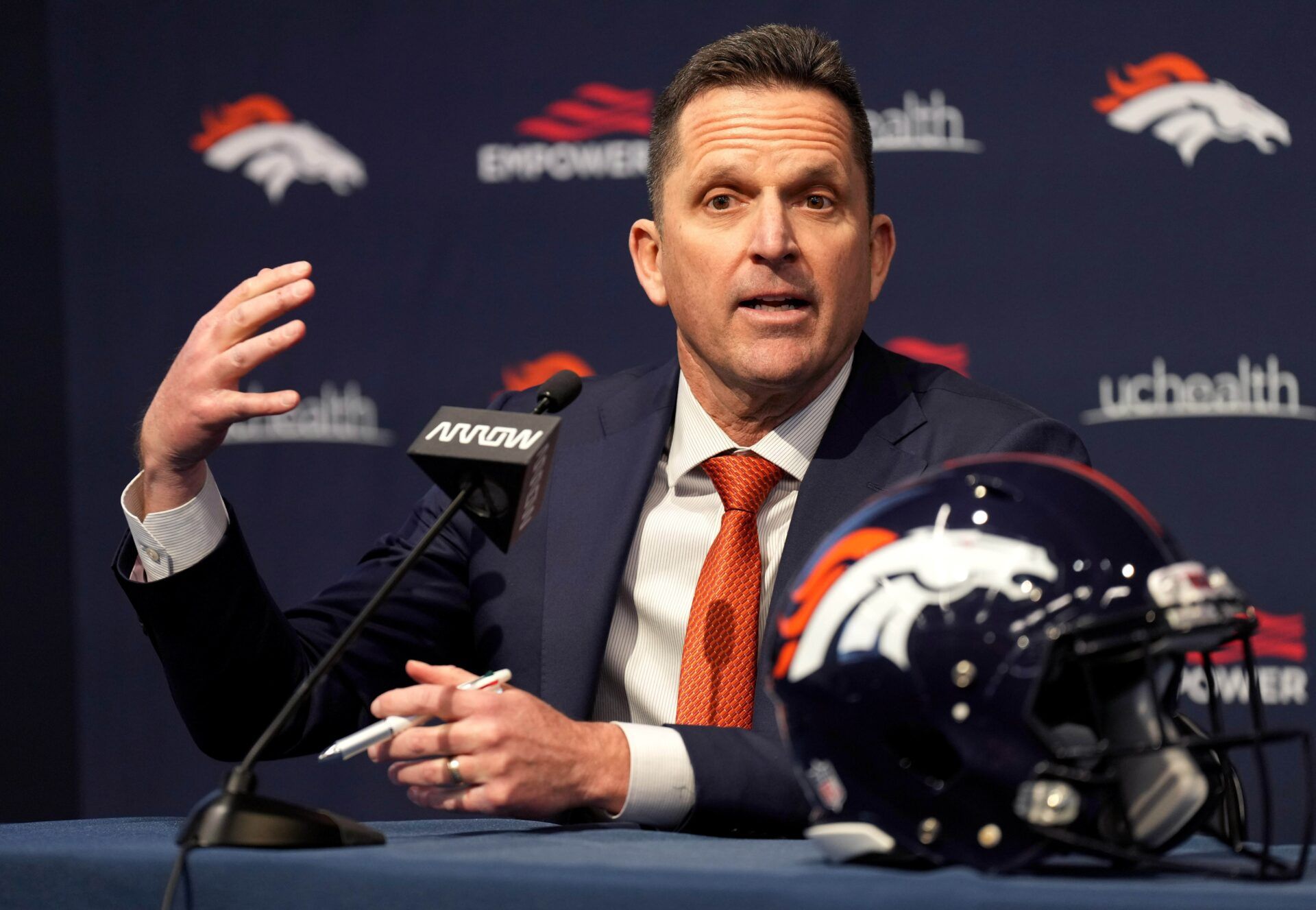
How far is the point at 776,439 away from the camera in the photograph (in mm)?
1933

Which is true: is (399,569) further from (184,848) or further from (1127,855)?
(1127,855)

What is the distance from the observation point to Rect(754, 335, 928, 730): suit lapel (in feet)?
5.75

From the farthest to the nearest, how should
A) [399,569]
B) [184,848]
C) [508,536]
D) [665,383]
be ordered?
[665,383], [508,536], [399,569], [184,848]

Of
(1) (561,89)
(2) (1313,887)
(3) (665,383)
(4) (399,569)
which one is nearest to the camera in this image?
(2) (1313,887)

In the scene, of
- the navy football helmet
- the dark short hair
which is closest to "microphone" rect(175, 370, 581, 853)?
the navy football helmet

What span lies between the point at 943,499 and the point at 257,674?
3.03ft

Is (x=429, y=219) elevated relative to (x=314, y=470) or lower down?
elevated

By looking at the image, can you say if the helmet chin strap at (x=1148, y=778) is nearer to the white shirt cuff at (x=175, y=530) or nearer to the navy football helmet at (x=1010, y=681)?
the navy football helmet at (x=1010, y=681)

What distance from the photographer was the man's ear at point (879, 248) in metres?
2.08

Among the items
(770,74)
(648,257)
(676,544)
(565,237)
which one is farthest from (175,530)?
(565,237)

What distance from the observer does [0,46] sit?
10.5 ft

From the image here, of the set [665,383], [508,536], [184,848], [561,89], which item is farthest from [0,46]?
[184,848]

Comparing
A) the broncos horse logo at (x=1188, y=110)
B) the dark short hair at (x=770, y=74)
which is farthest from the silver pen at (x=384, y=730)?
the broncos horse logo at (x=1188, y=110)

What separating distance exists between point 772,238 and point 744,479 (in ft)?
1.03
